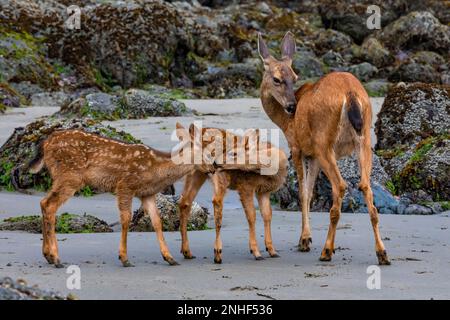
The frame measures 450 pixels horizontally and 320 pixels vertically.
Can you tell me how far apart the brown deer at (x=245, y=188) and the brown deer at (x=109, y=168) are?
31 cm

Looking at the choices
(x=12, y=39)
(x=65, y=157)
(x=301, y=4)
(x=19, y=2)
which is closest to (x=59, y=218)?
(x=65, y=157)

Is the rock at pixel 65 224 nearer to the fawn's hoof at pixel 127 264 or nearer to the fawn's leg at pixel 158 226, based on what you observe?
the fawn's leg at pixel 158 226

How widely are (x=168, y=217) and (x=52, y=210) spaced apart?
2.43 m

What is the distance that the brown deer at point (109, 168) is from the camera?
410 inches

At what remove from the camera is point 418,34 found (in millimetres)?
44125

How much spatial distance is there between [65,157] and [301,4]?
4663 centimetres

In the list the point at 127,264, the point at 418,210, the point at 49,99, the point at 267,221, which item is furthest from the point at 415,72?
the point at 127,264

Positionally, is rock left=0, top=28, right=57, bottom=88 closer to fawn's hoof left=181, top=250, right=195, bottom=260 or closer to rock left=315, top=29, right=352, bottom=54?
rock left=315, top=29, right=352, bottom=54

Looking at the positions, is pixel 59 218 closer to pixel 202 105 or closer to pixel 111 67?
pixel 202 105

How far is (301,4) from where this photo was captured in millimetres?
55719

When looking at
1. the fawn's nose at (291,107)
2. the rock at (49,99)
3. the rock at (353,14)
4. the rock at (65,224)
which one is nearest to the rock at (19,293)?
the rock at (65,224)

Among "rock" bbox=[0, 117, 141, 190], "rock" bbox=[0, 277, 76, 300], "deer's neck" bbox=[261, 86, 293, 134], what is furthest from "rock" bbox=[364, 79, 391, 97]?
"rock" bbox=[0, 277, 76, 300]

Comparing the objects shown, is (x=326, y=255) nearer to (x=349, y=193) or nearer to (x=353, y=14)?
(x=349, y=193)

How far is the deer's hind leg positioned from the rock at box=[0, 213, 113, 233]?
1.66 meters
